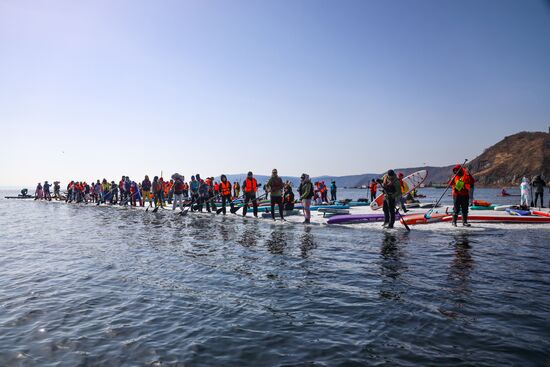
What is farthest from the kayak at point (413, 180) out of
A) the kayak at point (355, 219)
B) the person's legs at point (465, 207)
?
the person's legs at point (465, 207)

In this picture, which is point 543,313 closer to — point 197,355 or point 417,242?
point 197,355

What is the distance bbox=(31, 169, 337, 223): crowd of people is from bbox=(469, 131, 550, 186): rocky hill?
163m

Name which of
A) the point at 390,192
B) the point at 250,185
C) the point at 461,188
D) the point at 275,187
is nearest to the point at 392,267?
the point at 390,192

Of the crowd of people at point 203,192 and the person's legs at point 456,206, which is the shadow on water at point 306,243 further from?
the person's legs at point 456,206

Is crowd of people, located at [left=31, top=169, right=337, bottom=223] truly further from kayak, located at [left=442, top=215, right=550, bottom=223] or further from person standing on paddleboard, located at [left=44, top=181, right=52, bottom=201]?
kayak, located at [left=442, top=215, right=550, bottom=223]

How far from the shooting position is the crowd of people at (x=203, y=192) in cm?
1784

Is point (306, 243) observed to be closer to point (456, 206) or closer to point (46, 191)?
point (456, 206)

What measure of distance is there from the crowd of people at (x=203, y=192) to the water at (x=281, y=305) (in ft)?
22.4

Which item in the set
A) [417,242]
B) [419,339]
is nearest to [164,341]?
[419,339]

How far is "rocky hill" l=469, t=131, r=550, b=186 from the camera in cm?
15650

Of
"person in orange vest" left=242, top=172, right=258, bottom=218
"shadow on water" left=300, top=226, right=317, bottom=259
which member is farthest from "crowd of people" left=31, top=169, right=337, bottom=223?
"shadow on water" left=300, top=226, right=317, bottom=259

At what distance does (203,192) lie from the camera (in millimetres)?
26094

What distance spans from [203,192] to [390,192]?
15.6 metres

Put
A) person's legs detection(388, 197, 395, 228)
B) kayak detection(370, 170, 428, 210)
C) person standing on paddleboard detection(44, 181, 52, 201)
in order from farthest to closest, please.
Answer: person standing on paddleboard detection(44, 181, 52, 201) < kayak detection(370, 170, 428, 210) < person's legs detection(388, 197, 395, 228)
